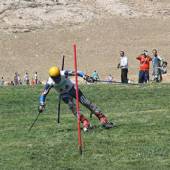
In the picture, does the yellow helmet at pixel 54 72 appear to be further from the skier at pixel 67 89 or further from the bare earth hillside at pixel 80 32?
the bare earth hillside at pixel 80 32

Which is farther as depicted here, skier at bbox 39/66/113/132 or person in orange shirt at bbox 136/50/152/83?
person in orange shirt at bbox 136/50/152/83

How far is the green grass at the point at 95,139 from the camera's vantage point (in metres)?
15.0

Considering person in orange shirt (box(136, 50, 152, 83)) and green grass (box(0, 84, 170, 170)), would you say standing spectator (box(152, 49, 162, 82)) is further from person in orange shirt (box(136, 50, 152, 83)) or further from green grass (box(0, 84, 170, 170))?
green grass (box(0, 84, 170, 170))

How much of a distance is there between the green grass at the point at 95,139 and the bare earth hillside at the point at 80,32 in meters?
40.0

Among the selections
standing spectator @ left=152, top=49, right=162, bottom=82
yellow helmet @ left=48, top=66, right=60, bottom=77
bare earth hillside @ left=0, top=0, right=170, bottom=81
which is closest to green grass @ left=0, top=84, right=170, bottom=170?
yellow helmet @ left=48, top=66, right=60, bottom=77

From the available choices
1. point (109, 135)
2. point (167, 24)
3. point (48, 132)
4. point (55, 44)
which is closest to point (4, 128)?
point (48, 132)

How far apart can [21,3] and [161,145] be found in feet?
244

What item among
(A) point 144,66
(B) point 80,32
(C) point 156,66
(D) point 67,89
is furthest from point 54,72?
(B) point 80,32

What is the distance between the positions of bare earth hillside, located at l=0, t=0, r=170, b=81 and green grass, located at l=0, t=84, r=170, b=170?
40031 millimetres

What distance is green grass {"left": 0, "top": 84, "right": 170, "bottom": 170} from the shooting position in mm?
15016

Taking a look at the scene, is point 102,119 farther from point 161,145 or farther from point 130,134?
point 161,145

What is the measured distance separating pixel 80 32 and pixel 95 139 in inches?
2624

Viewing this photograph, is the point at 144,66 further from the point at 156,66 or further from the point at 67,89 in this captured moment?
the point at 67,89

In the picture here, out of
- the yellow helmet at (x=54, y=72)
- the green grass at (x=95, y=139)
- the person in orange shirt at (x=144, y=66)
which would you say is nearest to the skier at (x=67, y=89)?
the yellow helmet at (x=54, y=72)
